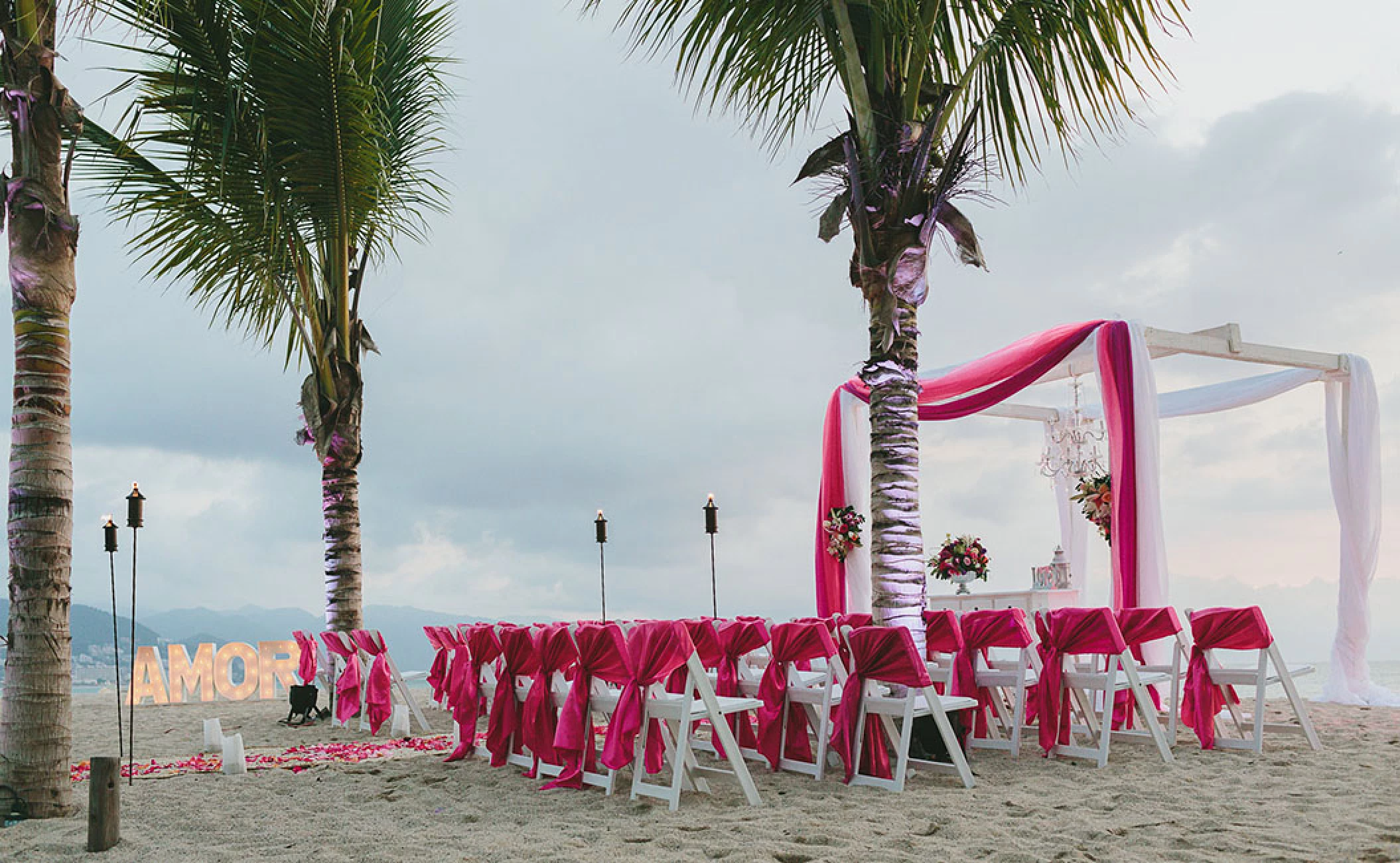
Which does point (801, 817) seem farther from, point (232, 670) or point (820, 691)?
point (232, 670)

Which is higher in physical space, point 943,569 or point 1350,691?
point 943,569

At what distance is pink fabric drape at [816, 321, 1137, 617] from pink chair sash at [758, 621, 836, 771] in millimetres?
3663

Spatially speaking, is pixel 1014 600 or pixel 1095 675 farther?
pixel 1014 600

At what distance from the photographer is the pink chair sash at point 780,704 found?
609cm

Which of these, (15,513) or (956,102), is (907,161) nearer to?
(956,102)

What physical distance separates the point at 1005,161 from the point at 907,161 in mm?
1151

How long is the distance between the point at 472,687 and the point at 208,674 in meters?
7.57

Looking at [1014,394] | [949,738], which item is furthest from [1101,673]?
[1014,394]

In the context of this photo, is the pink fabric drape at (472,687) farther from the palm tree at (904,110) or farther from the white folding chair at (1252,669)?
the white folding chair at (1252,669)

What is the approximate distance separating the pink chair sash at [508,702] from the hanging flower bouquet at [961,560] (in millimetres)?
5362

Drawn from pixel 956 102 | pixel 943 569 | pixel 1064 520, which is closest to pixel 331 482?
pixel 943 569

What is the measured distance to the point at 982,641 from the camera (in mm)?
6742

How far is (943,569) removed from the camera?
10.6 meters

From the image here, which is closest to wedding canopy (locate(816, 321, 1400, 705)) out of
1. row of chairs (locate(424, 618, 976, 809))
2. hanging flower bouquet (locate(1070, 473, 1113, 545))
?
hanging flower bouquet (locate(1070, 473, 1113, 545))
